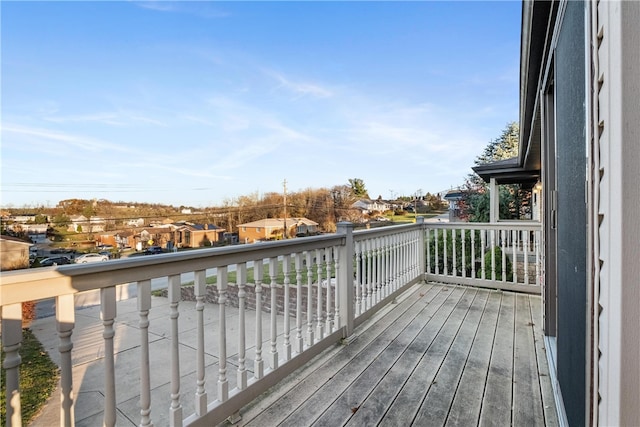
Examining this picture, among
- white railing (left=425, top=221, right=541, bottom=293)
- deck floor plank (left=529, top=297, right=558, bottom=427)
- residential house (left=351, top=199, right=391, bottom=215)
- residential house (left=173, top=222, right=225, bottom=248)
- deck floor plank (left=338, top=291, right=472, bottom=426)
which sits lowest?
residential house (left=173, top=222, right=225, bottom=248)

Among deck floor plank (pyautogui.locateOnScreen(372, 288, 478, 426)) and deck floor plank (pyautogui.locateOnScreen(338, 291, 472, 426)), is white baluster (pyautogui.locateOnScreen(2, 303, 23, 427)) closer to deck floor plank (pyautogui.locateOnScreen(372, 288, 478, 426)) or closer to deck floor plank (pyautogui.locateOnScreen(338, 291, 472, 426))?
deck floor plank (pyautogui.locateOnScreen(338, 291, 472, 426))

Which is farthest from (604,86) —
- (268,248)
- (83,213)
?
(83,213)

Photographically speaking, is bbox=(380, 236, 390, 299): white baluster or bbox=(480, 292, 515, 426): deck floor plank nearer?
bbox=(480, 292, 515, 426): deck floor plank

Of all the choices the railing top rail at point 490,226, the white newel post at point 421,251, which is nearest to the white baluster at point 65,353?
the white newel post at point 421,251

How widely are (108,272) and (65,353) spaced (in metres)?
0.31

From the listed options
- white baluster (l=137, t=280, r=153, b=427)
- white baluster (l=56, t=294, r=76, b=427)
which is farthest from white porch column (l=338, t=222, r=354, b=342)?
white baluster (l=56, t=294, r=76, b=427)

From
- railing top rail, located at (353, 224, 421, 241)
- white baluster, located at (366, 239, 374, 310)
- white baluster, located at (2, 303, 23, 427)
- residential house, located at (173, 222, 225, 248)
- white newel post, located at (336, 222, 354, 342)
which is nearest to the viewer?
white baluster, located at (2, 303, 23, 427)

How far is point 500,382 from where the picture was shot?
2059 millimetres

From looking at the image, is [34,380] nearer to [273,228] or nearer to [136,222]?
[136,222]

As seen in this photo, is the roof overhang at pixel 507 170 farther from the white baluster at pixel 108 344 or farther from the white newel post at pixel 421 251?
the white baluster at pixel 108 344

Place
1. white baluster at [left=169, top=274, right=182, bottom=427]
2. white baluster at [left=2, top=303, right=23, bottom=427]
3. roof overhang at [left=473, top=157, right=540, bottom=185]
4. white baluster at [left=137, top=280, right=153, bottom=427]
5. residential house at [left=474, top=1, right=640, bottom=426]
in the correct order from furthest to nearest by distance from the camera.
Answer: roof overhang at [left=473, top=157, right=540, bottom=185], white baluster at [left=169, top=274, right=182, bottom=427], white baluster at [left=137, top=280, right=153, bottom=427], white baluster at [left=2, top=303, right=23, bottom=427], residential house at [left=474, top=1, right=640, bottom=426]

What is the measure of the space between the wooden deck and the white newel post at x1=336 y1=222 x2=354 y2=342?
0.22m

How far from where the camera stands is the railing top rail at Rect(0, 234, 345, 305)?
3.11 feet

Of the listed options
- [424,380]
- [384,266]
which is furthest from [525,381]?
[384,266]
